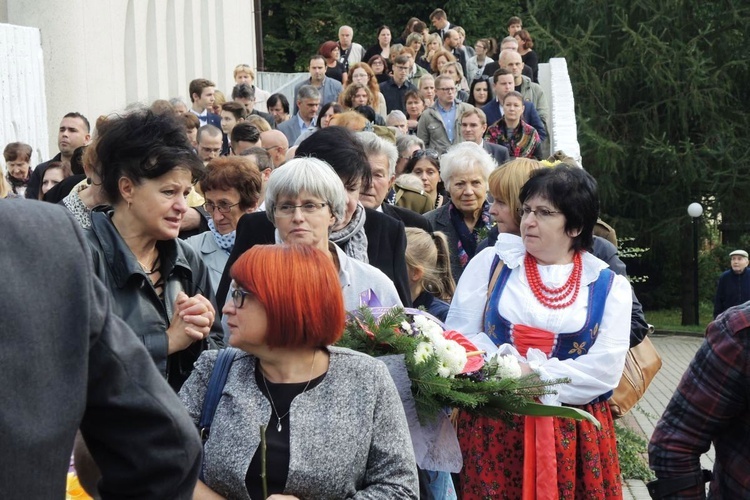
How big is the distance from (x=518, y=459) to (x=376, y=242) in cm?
105

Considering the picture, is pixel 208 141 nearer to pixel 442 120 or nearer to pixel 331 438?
pixel 442 120

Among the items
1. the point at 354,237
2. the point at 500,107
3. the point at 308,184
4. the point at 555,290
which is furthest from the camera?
the point at 500,107

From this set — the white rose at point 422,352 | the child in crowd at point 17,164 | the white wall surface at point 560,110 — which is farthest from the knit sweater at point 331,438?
the white wall surface at point 560,110

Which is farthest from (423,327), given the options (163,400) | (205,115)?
(205,115)

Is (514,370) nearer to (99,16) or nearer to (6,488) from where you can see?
(6,488)

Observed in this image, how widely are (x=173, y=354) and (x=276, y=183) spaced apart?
0.89 metres

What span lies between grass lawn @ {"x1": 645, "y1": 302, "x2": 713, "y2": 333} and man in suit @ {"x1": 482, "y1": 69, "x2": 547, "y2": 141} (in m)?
17.8

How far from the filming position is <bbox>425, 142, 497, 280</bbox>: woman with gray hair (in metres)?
7.49

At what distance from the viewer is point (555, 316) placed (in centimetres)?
500

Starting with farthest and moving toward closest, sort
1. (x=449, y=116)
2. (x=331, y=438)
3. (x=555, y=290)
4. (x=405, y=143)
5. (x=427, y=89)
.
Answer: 1. (x=427, y=89)
2. (x=449, y=116)
3. (x=405, y=143)
4. (x=555, y=290)
5. (x=331, y=438)

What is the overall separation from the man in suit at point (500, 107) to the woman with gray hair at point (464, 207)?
263 inches

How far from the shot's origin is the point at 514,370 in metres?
4.51

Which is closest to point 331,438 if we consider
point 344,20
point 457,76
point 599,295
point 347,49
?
point 599,295

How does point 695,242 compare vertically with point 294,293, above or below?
below
